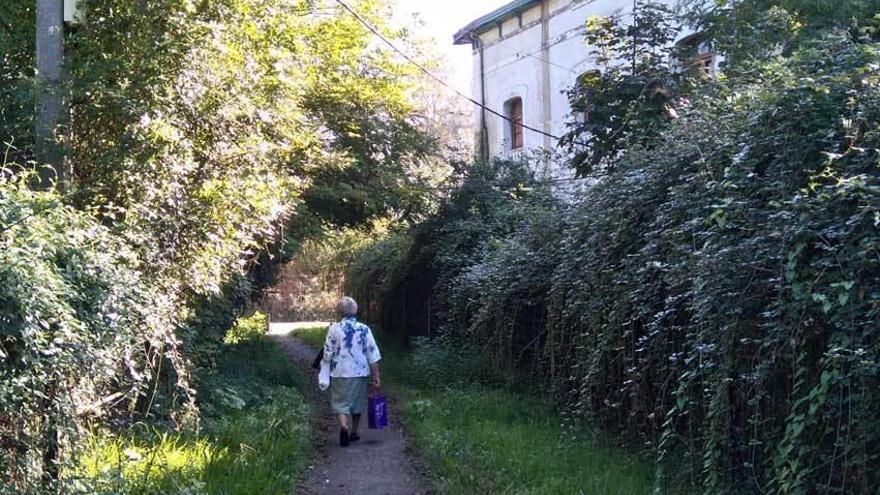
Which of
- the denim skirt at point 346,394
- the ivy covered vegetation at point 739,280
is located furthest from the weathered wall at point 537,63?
the denim skirt at point 346,394

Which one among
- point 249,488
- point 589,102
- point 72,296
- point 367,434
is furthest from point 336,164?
point 72,296

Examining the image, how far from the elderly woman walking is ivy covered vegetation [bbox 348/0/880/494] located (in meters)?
2.04

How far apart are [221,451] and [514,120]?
54.9ft

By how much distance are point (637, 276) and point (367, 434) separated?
479 cm

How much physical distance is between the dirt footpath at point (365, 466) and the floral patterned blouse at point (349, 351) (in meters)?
0.86

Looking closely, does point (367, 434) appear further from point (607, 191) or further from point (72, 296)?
point (72, 296)

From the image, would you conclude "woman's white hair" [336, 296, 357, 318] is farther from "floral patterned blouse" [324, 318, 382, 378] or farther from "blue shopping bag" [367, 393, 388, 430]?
"blue shopping bag" [367, 393, 388, 430]

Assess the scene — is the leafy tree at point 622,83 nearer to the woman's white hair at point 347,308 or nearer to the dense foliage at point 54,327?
the woman's white hair at point 347,308

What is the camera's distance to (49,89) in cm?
703

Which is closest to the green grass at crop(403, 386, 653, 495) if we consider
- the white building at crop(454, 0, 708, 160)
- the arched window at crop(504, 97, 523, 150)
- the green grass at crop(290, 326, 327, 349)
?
the white building at crop(454, 0, 708, 160)

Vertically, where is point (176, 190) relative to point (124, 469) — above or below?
above

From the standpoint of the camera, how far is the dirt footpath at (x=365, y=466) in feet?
25.1

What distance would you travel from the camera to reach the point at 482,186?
1709 centimetres

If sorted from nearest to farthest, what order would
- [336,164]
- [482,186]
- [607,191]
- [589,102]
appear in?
[607,191] → [589,102] → [336,164] → [482,186]
